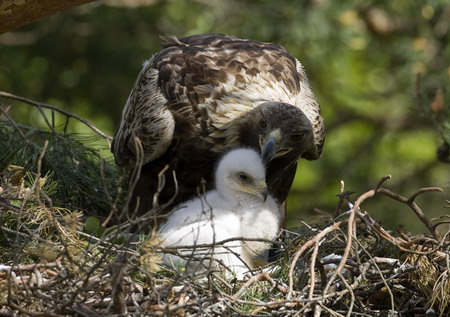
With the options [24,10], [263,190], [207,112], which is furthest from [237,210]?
[24,10]

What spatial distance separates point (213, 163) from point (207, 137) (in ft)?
0.57

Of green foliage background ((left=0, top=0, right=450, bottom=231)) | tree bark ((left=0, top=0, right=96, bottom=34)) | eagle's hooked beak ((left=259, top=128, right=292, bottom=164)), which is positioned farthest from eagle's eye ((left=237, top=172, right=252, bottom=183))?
green foliage background ((left=0, top=0, right=450, bottom=231))

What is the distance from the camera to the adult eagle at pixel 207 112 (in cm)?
609

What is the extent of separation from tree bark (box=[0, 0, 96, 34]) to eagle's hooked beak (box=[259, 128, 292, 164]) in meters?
1.36

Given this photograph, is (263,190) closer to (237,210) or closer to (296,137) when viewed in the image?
(237,210)

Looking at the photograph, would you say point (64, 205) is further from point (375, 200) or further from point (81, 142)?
point (375, 200)

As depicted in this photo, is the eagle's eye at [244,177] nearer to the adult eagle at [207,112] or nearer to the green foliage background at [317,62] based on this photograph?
the adult eagle at [207,112]

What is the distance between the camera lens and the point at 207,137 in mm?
6141

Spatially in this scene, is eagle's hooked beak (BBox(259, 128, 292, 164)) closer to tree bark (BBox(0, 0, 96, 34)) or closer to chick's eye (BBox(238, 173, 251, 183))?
chick's eye (BBox(238, 173, 251, 183))

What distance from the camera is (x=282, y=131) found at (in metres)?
5.75

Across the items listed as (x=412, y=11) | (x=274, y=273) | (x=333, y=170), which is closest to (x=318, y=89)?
(x=333, y=170)

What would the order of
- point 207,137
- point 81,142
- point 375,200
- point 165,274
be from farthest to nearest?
point 375,200, point 81,142, point 207,137, point 165,274

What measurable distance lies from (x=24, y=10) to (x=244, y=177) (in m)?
1.59

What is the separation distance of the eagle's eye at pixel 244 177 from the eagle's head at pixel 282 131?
161 millimetres
